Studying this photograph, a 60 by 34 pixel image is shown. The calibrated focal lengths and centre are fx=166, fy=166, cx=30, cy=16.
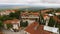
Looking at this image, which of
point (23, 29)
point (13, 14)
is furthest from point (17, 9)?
point (23, 29)

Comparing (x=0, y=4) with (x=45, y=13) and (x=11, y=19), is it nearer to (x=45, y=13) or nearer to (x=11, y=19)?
(x=11, y=19)

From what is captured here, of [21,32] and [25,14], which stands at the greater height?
[25,14]

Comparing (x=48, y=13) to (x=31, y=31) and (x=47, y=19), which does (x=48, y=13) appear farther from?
(x=31, y=31)

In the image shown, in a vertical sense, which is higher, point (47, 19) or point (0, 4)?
point (0, 4)

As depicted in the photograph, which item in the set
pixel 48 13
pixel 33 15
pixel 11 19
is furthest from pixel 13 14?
pixel 48 13

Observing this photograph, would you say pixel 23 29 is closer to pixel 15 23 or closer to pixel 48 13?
pixel 15 23

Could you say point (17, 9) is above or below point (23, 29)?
above

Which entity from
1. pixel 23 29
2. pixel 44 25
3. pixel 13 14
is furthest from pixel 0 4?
pixel 44 25
